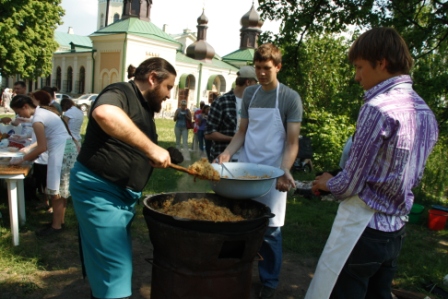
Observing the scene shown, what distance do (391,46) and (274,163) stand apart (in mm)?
1606

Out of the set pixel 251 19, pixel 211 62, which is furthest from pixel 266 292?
pixel 251 19

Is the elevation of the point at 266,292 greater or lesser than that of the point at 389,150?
lesser

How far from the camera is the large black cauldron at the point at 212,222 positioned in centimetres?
238

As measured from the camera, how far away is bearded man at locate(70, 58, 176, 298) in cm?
246

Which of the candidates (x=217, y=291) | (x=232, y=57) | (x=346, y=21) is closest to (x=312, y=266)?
(x=217, y=291)

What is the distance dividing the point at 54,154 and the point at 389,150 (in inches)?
156

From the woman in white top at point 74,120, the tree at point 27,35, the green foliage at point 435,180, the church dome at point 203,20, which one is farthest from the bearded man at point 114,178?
the church dome at point 203,20

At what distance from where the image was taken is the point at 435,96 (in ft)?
22.4

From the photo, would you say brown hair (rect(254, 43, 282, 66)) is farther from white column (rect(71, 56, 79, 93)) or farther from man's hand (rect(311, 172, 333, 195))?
white column (rect(71, 56, 79, 93))

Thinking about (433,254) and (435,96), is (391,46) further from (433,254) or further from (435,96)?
(435,96)

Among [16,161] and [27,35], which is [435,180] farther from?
[27,35]

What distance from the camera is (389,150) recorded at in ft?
6.04

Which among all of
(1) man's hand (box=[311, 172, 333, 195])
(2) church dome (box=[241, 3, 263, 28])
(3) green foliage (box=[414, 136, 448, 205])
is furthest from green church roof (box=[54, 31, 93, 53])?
(1) man's hand (box=[311, 172, 333, 195])

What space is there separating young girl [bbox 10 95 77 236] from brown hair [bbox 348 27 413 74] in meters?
3.71
